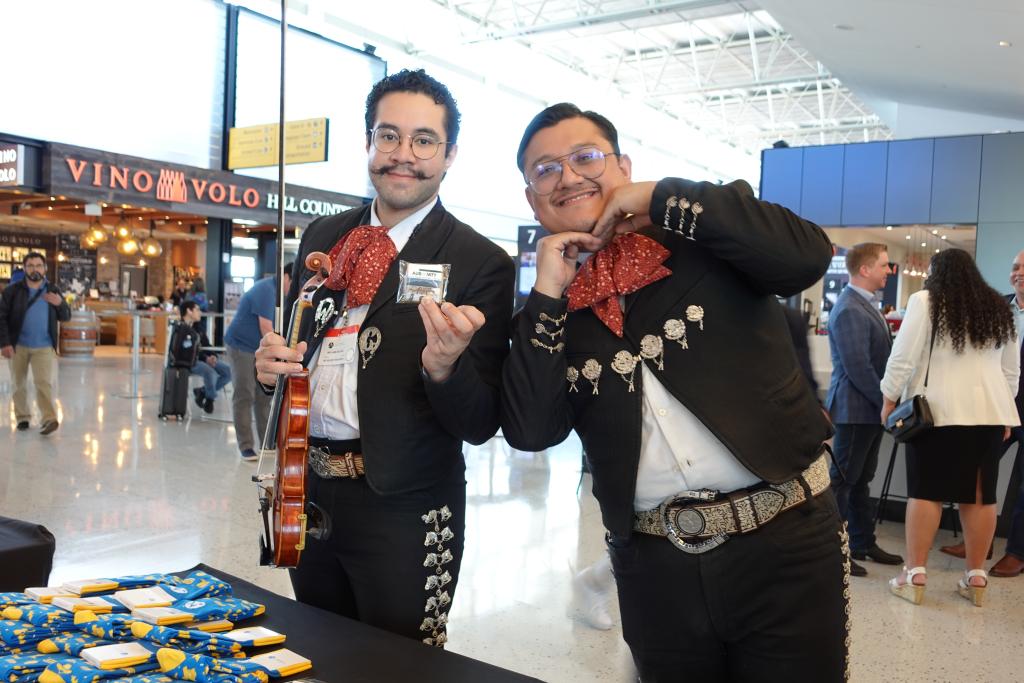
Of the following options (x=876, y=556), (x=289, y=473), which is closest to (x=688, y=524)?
(x=289, y=473)

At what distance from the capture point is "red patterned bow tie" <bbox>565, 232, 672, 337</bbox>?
4.68ft

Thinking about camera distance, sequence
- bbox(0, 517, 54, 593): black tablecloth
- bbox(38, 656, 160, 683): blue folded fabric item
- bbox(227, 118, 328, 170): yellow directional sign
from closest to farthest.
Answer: bbox(38, 656, 160, 683): blue folded fabric item
bbox(0, 517, 54, 593): black tablecloth
bbox(227, 118, 328, 170): yellow directional sign

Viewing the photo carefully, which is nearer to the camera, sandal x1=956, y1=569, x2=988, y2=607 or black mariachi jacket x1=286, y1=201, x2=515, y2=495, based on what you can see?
black mariachi jacket x1=286, y1=201, x2=515, y2=495

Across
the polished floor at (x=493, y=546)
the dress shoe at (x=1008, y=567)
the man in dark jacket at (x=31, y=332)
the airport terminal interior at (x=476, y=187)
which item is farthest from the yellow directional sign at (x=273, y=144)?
the dress shoe at (x=1008, y=567)

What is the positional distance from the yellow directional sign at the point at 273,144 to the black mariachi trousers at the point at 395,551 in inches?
311

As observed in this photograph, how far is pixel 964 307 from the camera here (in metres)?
3.75

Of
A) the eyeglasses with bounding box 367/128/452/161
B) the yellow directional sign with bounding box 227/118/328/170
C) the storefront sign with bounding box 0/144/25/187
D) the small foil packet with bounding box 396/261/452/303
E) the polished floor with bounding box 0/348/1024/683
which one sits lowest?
the polished floor with bounding box 0/348/1024/683

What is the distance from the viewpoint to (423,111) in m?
1.68

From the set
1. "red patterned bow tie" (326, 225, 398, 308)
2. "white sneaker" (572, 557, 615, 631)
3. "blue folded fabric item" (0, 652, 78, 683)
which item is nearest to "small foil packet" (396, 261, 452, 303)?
"red patterned bow tie" (326, 225, 398, 308)

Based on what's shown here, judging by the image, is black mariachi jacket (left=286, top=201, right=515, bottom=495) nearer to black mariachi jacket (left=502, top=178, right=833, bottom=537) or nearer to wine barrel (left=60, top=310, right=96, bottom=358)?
black mariachi jacket (left=502, top=178, right=833, bottom=537)

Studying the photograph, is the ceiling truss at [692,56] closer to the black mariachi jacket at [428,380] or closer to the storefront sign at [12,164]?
the storefront sign at [12,164]

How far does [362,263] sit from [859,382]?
3.26m

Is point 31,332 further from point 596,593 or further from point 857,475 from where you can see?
point 857,475

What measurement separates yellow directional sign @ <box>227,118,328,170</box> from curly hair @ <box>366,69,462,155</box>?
24.9 ft
